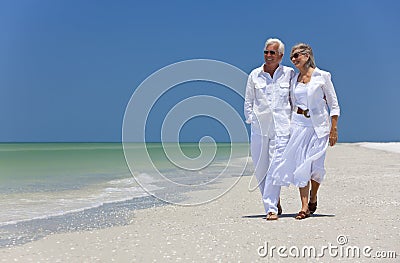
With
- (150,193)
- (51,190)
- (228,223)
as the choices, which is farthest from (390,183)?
(51,190)

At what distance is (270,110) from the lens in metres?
6.19

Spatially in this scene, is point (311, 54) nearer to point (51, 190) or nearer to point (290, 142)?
point (290, 142)

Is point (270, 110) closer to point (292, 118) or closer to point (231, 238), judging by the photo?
point (292, 118)

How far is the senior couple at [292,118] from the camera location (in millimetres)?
6129

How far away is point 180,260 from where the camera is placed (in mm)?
4496

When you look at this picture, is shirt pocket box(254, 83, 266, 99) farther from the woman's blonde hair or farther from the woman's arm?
the woman's arm

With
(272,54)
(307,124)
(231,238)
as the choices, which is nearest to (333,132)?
(307,124)

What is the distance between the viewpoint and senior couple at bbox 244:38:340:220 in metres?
6.13

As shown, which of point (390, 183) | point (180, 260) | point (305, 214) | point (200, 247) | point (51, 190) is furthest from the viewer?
point (51, 190)

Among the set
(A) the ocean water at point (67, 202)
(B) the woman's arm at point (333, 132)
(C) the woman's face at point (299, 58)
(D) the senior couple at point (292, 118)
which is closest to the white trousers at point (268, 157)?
(D) the senior couple at point (292, 118)

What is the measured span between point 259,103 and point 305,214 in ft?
4.48

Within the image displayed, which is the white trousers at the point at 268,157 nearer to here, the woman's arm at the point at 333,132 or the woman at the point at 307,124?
the woman at the point at 307,124

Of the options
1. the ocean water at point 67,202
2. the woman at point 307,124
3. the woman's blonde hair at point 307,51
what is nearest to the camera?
the woman at point 307,124

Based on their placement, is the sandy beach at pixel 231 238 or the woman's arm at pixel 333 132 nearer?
the sandy beach at pixel 231 238
